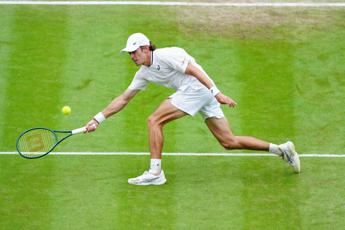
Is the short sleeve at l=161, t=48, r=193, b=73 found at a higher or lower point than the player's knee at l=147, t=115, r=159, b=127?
higher

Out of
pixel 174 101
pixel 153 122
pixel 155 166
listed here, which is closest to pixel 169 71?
pixel 174 101

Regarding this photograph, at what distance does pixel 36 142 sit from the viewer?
546 inches

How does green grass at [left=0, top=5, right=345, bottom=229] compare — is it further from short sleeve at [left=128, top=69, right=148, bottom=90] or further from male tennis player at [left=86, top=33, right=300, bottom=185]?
short sleeve at [left=128, top=69, right=148, bottom=90]

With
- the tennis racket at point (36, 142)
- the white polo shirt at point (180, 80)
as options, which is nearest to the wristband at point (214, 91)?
the white polo shirt at point (180, 80)

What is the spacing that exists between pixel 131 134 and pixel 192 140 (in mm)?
863

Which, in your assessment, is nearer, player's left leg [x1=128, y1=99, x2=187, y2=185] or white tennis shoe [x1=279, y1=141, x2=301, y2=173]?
player's left leg [x1=128, y1=99, x2=187, y2=185]

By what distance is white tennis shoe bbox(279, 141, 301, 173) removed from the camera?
13.9m

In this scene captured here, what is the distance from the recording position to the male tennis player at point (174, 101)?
13.5m

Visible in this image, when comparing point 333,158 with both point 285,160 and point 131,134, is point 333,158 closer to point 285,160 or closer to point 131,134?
point 285,160

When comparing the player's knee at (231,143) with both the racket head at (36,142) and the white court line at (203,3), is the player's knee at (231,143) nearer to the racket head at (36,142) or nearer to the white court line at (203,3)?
the racket head at (36,142)

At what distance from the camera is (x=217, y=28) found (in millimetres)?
17703

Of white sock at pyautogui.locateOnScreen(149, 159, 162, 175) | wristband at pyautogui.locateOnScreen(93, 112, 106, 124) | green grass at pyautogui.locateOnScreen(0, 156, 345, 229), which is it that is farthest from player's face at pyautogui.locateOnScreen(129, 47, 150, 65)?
green grass at pyautogui.locateOnScreen(0, 156, 345, 229)

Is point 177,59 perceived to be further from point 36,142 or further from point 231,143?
point 36,142

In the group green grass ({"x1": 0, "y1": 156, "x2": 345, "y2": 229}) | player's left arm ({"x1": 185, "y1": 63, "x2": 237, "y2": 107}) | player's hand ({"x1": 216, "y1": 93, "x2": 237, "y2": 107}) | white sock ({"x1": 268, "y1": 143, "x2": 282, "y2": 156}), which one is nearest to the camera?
green grass ({"x1": 0, "y1": 156, "x2": 345, "y2": 229})
